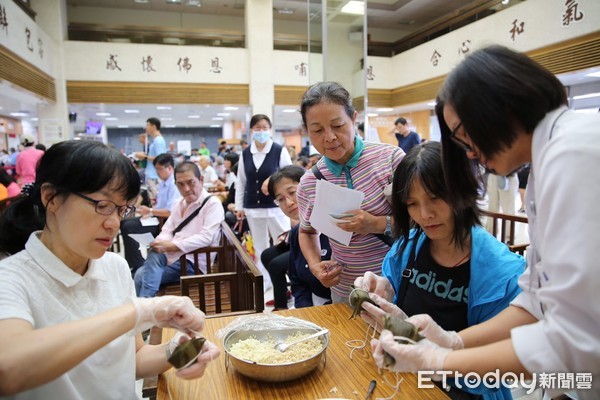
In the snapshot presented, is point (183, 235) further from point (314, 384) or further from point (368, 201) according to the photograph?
point (314, 384)

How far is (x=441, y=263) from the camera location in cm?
136

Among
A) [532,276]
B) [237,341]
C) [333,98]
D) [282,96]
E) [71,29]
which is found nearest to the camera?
[532,276]

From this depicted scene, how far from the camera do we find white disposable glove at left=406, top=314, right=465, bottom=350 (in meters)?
0.99

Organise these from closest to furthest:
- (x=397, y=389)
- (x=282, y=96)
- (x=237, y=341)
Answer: (x=397, y=389) < (x=237, y=341) < (x=282, y=96)

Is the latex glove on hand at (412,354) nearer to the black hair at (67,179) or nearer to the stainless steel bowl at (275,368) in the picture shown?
the stainless steel bowl at (275,368)

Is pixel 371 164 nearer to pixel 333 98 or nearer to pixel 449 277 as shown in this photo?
pixel 333 98

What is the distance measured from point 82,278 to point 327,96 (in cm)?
108

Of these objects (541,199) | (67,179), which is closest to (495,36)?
(541,199)

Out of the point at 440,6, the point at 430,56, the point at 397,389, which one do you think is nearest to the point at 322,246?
the point at 397,389

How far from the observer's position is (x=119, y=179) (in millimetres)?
1089

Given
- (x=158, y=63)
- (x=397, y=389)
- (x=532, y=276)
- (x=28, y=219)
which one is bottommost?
(x=397, y=389)

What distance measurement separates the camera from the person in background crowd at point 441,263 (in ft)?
4.00

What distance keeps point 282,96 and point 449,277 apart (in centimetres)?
852

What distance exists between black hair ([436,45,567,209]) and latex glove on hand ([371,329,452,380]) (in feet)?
1.40
